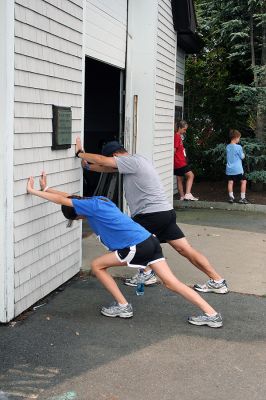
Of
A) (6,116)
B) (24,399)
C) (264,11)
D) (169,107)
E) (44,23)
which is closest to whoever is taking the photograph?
(24,399)

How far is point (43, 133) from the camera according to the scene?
17.8 feet

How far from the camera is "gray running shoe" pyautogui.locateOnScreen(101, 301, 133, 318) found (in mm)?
5172

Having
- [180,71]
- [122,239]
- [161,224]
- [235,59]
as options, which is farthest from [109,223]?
[235,59]

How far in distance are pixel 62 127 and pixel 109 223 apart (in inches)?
56.8

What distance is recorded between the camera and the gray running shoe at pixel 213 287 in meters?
5.98

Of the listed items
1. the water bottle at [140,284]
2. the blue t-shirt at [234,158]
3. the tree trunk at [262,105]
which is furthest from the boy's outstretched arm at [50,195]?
the tree trunk at [262,105]

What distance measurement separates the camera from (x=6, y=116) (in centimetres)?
462

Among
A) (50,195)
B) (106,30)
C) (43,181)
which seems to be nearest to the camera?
(50,195)

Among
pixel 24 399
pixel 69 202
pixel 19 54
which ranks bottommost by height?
pixel 24 399

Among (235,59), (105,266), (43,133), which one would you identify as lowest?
(105,266)

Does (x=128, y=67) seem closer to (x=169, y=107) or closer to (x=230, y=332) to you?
(x=169, y=107)

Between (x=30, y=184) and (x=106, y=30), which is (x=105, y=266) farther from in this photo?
(x=106, y=30)

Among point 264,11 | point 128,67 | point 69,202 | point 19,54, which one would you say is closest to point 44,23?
point 19,54

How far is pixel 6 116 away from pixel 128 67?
4.82m
